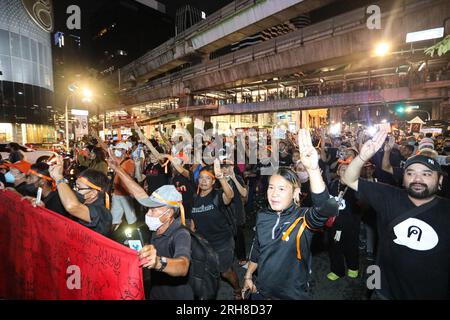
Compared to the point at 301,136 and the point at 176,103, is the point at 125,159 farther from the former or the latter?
the point at 176,103

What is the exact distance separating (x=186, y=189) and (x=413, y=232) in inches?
148

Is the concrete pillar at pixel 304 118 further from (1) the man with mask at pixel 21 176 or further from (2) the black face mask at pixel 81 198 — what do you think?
(2) the black face mask at pixel 81 198

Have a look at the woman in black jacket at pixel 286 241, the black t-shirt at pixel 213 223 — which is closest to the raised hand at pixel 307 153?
the woman in black jacket at pixel 286 241

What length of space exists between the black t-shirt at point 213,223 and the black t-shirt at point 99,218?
135 centimetres

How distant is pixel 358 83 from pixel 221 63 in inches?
435

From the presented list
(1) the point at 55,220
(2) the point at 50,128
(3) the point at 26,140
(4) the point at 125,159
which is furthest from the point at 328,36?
(2) the point at 50,128

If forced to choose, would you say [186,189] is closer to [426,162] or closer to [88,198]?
[88,198]

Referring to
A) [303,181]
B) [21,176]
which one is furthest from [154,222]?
[303,181]

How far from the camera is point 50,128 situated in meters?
37.8

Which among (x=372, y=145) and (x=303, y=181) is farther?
(x=303, y=181)

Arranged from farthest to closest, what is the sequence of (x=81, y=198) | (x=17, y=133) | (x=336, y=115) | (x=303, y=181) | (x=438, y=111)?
(x=336, y=115)
(x=17, y=133)
(x=438, y=111)
(x=303, y=181)
(x=81, y=198)

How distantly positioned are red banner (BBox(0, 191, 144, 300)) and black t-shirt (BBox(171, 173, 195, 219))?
2.33 metres

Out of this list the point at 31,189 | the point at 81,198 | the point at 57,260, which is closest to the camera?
the point at 57,260

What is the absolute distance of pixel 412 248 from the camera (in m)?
2.43
